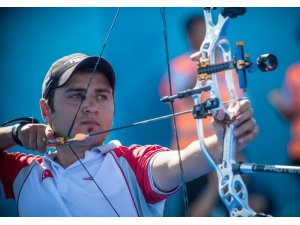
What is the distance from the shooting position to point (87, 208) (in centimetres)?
161

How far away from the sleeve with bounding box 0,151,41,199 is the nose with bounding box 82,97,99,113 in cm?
34

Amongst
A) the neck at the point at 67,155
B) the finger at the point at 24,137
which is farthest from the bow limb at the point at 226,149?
the finger at the point at 24,137

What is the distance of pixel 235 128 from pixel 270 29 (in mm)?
1027

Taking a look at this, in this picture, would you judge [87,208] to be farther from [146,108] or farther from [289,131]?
[289,131]

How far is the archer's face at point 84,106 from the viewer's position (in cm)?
169

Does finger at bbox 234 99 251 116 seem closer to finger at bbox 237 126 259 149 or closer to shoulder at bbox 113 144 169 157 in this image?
finger at bbox 237 126 259 149

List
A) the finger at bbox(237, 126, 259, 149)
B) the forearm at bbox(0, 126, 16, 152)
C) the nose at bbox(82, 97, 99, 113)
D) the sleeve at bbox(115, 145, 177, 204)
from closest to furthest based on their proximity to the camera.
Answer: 1. the finger at bbox(237, 126, 259, 149)
2. the sleeve at bbox(115, 145, 177, 204)
3. the nose at bbox(82, 97, 99, 113)
4. the forearm at bbox(0, 126, 16, 152)

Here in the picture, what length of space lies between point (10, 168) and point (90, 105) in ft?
1.54

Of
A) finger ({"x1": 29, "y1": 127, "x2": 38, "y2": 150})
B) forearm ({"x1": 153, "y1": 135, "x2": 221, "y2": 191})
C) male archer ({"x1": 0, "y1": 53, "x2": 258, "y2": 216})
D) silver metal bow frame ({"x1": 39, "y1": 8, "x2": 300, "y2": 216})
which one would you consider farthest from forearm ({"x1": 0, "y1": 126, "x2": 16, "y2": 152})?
silver metal bow frame ({"x1": 39, "y1": 8, "x2": 300, "y2": 216})

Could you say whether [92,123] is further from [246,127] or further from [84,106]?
[246,127]

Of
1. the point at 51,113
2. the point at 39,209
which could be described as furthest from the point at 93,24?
the point at 39,209

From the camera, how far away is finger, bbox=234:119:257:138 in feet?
4.15

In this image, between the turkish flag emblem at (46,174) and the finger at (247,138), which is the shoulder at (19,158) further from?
the finger at (247,138)
